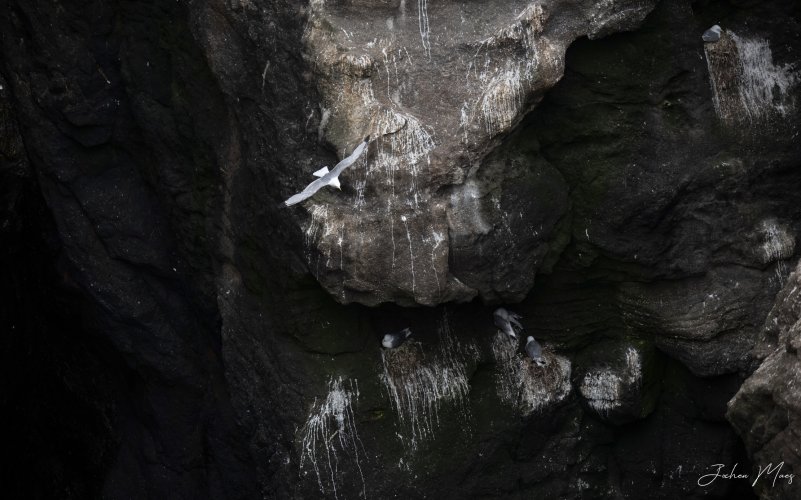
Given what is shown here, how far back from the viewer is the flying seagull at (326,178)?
15.5 feet

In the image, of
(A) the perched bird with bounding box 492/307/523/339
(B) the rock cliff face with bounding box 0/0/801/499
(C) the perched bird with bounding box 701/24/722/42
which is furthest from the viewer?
(A) the perched bird with bounding box 492/307/523/339

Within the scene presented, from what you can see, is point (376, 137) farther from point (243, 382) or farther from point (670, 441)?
point (670, 441)

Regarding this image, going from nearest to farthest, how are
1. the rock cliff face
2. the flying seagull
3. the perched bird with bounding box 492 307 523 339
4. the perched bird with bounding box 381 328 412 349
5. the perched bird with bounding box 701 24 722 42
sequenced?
the flying seagull < the rock cliff face < the perched bird with bounding box 701 24 722 42 < the perched bird with bounding box 381 328 412 349 < the perched bird with bounding box 492 307 523 339

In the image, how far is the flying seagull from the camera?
4.72 meters

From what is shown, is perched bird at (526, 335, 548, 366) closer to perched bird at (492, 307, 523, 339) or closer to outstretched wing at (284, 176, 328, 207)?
perched bird at (492, 307, 523, 339)

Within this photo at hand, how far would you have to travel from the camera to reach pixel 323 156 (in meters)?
4.99

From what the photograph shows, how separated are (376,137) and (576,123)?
4.04 ft

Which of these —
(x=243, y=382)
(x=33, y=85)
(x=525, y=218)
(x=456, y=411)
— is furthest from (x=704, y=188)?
(x=33, y=85)

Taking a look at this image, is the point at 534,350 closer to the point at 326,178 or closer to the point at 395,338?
the point at 395,338

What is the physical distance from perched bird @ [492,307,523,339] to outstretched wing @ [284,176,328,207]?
1530mm

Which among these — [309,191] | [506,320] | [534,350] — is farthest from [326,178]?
[534,350]

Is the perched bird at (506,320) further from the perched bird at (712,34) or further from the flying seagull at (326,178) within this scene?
the perched bird at (712,34)

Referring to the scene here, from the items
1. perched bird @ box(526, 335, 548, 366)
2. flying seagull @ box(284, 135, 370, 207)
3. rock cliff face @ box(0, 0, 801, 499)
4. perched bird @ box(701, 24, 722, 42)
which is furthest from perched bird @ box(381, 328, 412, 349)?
perched bird @ box(701, 24, 722, 42)

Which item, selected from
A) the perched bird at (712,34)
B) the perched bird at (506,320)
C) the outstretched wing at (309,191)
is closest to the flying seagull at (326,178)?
the outstretched wing at (309,191)
